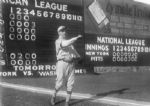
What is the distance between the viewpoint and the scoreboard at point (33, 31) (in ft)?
46.3

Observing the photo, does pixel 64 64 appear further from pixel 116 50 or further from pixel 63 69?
pixel 116 50

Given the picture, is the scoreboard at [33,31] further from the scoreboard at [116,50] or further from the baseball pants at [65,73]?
the baseball pants at [65,73]

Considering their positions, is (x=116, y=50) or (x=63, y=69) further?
(x=116, y=50)

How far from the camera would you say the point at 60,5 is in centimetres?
1598

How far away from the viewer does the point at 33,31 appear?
14906 mm

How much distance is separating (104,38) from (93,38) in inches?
36.8

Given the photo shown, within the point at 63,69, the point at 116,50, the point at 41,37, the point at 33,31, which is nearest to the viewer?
the point at 63,69

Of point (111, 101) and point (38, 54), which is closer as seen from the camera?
point (111, 101)

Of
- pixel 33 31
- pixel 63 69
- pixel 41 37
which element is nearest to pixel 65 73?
pixel 63 69

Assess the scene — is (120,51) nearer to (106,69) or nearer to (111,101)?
(106,69)

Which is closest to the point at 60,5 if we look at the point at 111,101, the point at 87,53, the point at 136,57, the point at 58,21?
the point at 58,21

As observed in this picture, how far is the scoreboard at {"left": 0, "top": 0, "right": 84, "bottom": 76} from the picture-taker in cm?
1412

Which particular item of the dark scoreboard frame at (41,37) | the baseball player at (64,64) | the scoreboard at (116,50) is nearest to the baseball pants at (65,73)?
the baseball player at (64,64)

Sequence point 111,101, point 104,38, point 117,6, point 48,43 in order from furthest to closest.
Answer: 1. point 117,6
2. point 104,38
3. point 48,43
4. point 111,101
